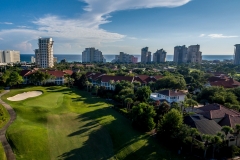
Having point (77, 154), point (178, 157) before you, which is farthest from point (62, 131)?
point (178, 157)

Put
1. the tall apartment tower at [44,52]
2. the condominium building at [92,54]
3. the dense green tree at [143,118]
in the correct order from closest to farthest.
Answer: the dense green tree at [143,118]
the tall apartment tower at [44,52]
the condominium building at [92,54]

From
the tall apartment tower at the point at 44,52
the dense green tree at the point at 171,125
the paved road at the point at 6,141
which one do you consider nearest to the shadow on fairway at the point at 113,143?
the dense green tree at the point at 171,125

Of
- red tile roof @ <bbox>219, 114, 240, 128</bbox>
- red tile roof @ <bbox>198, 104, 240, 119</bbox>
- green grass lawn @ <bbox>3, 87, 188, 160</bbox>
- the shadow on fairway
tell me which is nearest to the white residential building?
red tile roof @ <bbox>198, 104, 240, 119</bbox>

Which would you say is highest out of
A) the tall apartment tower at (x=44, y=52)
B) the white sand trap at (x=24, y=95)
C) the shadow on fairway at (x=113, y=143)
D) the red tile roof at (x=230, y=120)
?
the tall apartment tower at (x=44, y=52)

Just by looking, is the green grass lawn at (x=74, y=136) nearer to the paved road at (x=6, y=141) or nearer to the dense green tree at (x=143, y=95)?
the paved road at (x=6, y=141)

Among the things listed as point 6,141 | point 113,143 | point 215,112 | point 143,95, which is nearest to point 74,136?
point 113,143

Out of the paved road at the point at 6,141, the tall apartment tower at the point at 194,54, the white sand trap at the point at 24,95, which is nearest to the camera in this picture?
the paved road at the point at 6,141

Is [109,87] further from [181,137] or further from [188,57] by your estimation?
[188,57]

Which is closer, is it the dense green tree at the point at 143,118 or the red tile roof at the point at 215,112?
the dense green tree at the point at 143,118
